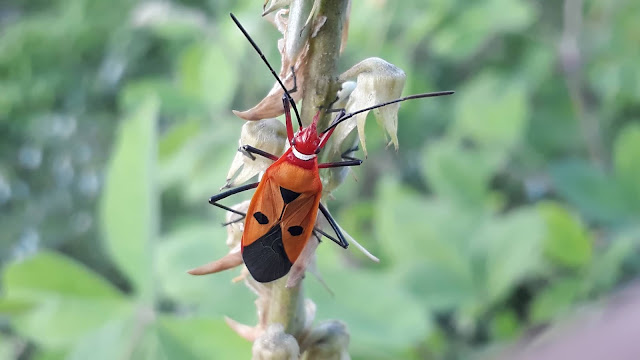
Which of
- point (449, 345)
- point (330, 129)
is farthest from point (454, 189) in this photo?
point (330, 129)

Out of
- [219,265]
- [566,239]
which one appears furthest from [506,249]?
[219,265]

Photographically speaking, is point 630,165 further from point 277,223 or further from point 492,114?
point 277,223

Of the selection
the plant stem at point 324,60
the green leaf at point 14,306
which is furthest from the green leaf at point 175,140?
the plant stem at point 324,60

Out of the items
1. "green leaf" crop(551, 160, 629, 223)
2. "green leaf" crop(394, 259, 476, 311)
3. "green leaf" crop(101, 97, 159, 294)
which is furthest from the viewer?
"green leaf" crop(551, 160, 629, 223)

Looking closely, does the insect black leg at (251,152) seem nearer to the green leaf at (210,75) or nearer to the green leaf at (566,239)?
the green leaf at (566,239)

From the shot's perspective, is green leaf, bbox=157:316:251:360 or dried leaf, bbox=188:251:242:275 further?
green leaf, bbox=157:316:251:360

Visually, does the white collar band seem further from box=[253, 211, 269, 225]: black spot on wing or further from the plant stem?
the plant stem

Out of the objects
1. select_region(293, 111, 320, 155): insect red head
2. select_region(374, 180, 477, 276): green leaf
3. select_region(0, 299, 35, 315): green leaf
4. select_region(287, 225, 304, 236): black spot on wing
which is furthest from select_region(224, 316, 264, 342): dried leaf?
select_region(374, 180, 477, 276): green leaf

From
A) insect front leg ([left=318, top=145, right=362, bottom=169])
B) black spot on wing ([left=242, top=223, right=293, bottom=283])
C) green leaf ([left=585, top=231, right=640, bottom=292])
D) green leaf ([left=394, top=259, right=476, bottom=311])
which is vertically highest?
green leaf ([left=585, top=231, right=640, bottom=292])
